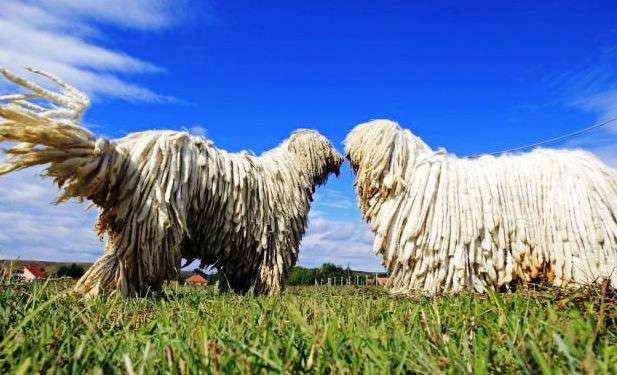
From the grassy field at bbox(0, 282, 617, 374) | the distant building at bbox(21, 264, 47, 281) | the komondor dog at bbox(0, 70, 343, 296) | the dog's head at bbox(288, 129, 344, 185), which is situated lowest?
the grassy field at bbox(0, 282, 617, 374)

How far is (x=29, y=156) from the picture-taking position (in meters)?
4.03

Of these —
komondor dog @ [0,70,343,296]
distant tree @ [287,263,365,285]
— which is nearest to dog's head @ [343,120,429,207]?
komondor dog @ [0,70,343,296]

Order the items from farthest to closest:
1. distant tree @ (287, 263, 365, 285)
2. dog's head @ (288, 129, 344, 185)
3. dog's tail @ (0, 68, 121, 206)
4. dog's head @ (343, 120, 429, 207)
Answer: distant tree @ (287, 263, 365, 285) → dog's head @ (288, 129, 344, 185) → dog's head @ (343, 120, 429, 207) → dog's tail @ (0, 68, 121, 206)

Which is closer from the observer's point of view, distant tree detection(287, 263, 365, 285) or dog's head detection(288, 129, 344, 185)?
dog's head detection(288, 129, 344, 185)

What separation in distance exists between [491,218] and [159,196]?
9.81ft

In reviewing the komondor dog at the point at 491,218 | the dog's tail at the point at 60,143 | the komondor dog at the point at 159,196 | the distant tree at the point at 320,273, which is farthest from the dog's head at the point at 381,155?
the distant tree at the point at 320,273

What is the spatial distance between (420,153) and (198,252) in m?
2.51

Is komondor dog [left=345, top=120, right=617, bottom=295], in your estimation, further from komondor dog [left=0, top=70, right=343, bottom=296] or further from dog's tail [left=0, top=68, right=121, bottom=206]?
dog's tail [left=0, top=68, right=121, bottom=206]

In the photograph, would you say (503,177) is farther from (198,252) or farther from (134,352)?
(134,352)

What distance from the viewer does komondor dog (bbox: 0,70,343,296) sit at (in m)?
4.19

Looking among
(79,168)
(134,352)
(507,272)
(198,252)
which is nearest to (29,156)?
(79,168)

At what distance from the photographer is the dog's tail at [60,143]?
13.0 feet

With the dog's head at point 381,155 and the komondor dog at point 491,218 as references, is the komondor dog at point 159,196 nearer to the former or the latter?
the dog's head at point 381,155

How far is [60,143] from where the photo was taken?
4191mm
